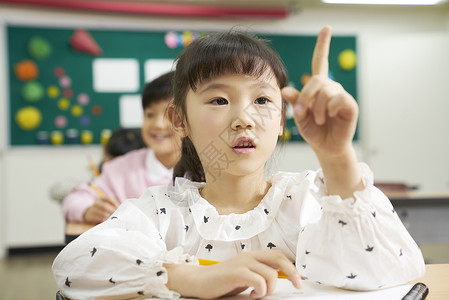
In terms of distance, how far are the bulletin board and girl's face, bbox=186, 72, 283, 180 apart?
414 centimetres

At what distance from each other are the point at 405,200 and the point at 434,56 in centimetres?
362

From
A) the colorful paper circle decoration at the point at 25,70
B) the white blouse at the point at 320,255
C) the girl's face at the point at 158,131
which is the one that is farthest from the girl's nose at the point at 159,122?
the colorful paper circle decoration at the point at 25,70

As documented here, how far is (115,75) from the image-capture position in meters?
4.98

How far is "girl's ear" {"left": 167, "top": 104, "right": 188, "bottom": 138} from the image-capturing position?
3.58ft

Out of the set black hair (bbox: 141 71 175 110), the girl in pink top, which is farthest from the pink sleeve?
black hair (bbox: 141 71 175 110)

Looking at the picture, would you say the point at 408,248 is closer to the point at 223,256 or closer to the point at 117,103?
the point at 223,256

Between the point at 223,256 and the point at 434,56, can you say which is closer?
the point at 223,256

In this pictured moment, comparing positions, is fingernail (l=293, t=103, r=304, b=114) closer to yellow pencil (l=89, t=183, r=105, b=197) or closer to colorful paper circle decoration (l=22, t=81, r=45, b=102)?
yellow pencil (l=89, t=183, r=105, b=197)

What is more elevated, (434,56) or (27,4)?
(27,4)

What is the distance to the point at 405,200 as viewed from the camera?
86.7 inches

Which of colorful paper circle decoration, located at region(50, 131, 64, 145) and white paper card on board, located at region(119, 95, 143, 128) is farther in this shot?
white paper card on board, located at region(119, 95, 143, 128)

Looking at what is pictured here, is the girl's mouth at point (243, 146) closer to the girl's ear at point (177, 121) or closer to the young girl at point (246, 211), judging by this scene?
the young girl at point (246, 211)

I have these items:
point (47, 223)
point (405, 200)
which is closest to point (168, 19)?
point (47, 223)

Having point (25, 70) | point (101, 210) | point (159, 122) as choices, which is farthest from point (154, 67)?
point (101, 210)
